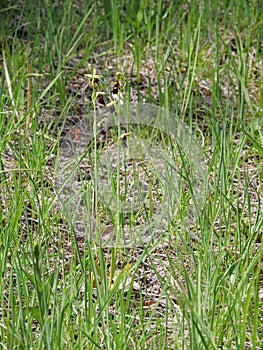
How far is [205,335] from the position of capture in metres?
1.46

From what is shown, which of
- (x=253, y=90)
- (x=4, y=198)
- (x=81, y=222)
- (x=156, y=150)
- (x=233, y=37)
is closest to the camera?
(x=81, y=222)

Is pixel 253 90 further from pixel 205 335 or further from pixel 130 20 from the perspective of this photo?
pixel 205 335

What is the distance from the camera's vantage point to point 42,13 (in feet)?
10.9

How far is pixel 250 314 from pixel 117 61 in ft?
5.60

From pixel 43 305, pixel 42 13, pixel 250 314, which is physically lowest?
pixel 250 314

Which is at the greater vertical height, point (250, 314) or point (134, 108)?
point (134, 108)

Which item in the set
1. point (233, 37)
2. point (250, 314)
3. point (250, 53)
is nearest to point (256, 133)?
point (250, 53)

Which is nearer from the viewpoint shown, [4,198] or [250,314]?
[250,314]

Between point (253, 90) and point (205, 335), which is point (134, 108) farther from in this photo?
point (205, 335)

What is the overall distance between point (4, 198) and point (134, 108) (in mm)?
687

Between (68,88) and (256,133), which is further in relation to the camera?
(68,88)

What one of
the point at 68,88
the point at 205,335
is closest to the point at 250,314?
the point at 205,335

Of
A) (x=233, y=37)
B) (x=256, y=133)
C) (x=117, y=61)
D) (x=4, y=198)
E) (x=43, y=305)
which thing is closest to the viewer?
(x=43, y=305)

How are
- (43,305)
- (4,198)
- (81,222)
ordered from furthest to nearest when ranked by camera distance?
(4,198)
(81,222)
(43,305)
